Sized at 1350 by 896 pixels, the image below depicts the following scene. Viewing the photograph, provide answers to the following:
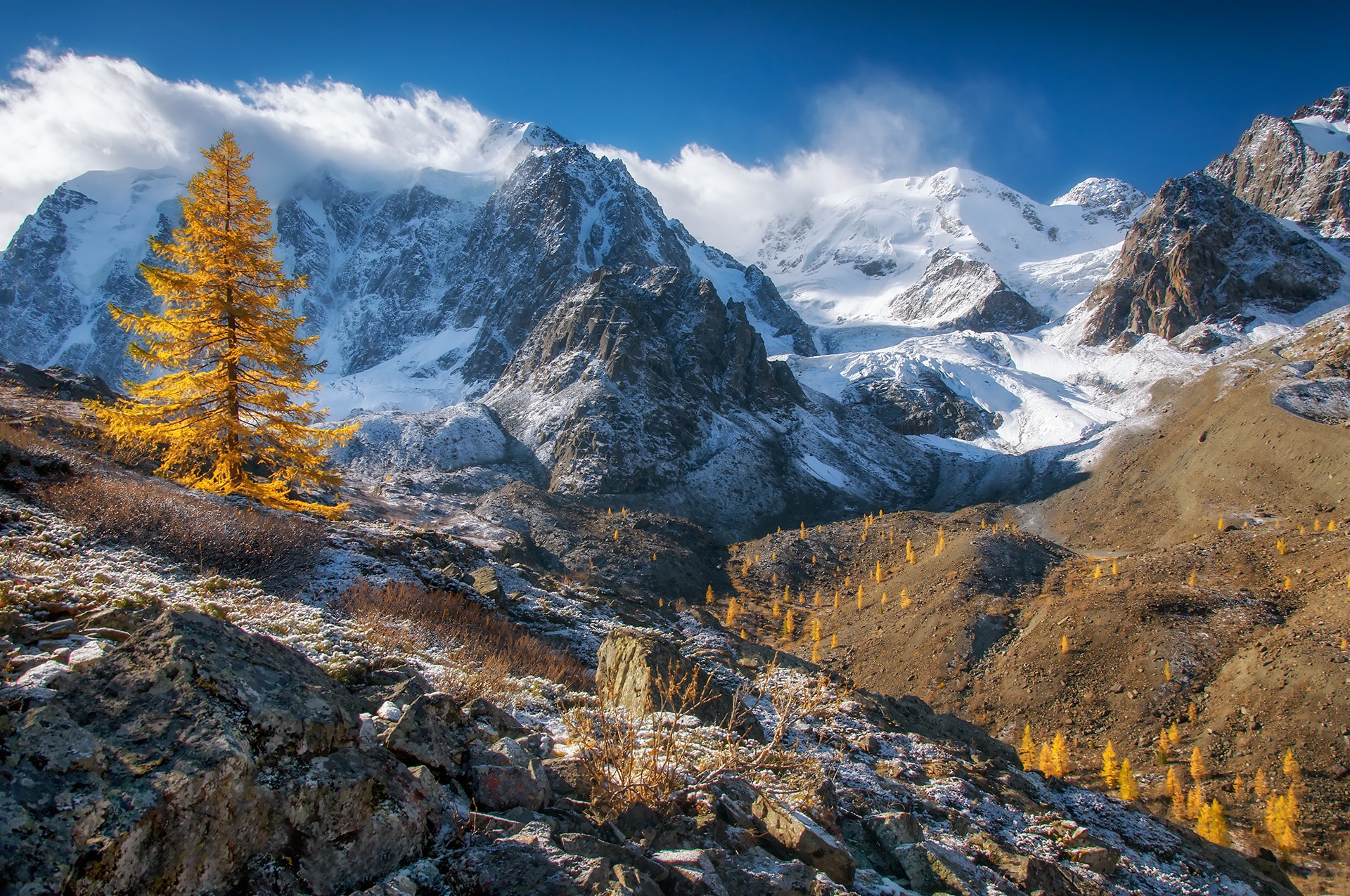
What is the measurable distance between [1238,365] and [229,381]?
95.6 metres

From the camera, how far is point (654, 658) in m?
8.33

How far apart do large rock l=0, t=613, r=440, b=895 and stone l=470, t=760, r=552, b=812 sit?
19.6 inches

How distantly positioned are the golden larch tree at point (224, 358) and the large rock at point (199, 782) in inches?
477

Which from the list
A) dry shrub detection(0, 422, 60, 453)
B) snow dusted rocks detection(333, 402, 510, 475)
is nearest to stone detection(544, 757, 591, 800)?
dry shrub detection(0, 422, 60, 453)

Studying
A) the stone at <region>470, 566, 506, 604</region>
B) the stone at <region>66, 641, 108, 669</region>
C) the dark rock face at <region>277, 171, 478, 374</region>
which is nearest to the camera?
the stone at <region>66, 641, 108, 669</region>

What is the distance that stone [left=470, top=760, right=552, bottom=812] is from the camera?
3.95 metres

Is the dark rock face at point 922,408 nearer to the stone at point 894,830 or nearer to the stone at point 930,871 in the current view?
the stone at point 894,830

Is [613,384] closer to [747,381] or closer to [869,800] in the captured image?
[747,381]

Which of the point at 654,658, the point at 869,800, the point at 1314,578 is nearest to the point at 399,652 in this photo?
the point at 654,658

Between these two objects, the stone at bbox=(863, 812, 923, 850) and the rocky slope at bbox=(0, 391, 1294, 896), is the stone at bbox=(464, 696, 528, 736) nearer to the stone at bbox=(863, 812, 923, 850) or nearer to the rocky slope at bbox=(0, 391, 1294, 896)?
the rocky slope at bbox=(0, 391, 1294, 896)

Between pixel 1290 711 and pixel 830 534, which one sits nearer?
pixel 1290 711

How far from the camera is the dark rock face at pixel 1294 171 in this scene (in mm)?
119500

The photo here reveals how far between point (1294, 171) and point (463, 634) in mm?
194174

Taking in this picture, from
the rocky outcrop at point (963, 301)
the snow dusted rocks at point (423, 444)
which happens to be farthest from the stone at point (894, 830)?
the rocky outcrop at point (963, 301)
